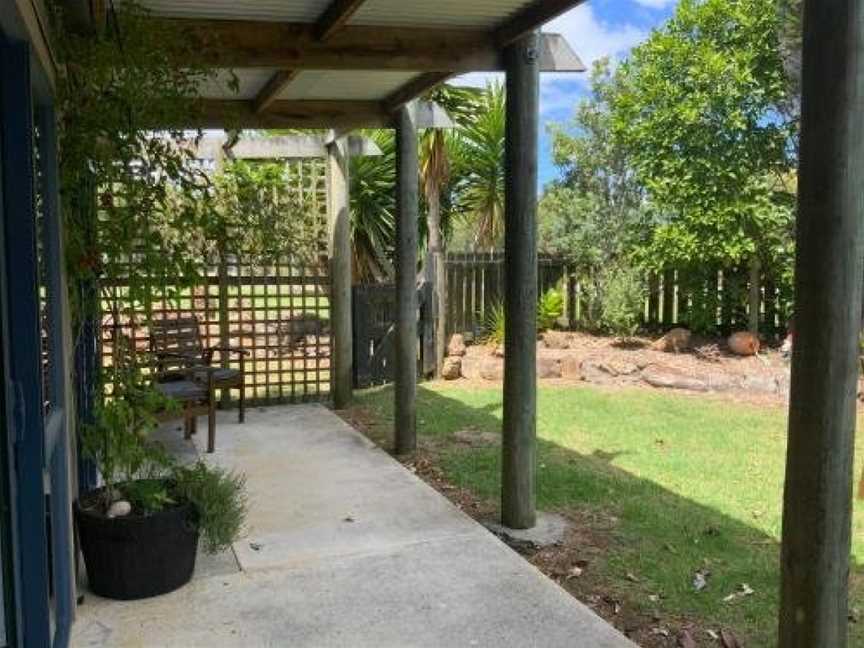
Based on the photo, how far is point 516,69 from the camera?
4016 millimetres

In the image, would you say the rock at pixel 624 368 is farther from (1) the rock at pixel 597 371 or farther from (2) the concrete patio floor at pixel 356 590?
(2) the concrete patio floor at pixel 356 590

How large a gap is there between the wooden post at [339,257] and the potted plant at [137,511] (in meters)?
4.27

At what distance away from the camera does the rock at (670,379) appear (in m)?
8.30

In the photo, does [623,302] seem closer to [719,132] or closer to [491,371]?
[491,371]

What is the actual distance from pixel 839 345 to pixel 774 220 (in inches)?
300

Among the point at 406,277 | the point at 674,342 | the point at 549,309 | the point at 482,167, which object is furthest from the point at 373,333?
the point at 482,167

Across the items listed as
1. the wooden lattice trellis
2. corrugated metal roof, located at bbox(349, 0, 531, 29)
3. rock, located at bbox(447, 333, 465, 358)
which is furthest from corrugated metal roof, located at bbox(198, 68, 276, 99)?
rock, located at bbox(447, 333, 465, 358)

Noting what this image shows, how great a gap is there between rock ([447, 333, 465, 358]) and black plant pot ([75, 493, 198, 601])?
247 inches

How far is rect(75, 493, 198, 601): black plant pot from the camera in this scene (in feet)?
10.0

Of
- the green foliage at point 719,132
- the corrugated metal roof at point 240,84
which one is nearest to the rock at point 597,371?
the green foliage at point 719,132

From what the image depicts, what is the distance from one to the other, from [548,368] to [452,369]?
107 cm

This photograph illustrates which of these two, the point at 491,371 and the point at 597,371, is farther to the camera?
the point at 491,371

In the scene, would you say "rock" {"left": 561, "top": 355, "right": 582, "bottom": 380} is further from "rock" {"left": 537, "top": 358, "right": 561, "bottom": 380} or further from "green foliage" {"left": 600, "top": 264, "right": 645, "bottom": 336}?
"green foliage" {"left": 600, "top": 264, "right": 645, "bottom": 336}

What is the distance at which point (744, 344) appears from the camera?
9.18m
